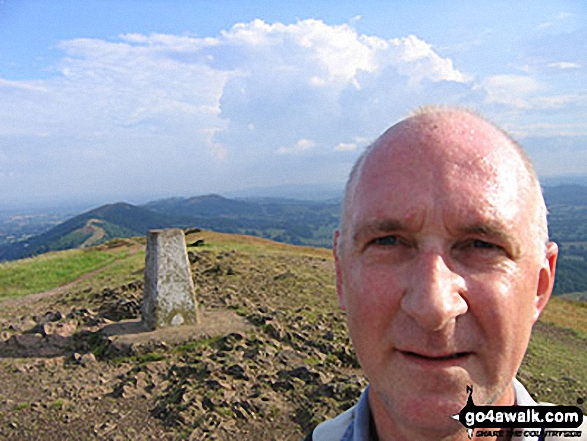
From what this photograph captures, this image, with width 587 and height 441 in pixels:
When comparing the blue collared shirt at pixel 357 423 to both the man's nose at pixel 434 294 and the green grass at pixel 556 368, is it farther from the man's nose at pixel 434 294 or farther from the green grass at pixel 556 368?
the green grass at pixel 556 368

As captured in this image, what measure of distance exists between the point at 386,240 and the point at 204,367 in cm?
782

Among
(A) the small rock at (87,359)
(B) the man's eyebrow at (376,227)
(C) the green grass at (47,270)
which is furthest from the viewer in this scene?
(C) the green grass at (47,270)

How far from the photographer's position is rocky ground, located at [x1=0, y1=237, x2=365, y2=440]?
24.2 feet

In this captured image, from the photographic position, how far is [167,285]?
436 inches

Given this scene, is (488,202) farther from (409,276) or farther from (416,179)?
(409,276)

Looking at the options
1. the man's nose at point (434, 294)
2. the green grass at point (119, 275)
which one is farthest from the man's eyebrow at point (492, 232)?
the green grass at point (119, 275)

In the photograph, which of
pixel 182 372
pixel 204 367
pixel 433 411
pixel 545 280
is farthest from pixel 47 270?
pixel 545 280

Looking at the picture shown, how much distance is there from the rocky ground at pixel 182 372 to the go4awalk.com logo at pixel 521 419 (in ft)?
18.9

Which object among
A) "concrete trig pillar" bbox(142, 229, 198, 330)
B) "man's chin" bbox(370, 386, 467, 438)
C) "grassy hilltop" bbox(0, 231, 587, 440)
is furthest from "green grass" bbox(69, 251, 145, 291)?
"man's chin" bbox(370, 386, 467, 438)

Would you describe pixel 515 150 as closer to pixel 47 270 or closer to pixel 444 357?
pixel 444 357

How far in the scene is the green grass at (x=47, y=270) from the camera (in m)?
20.4

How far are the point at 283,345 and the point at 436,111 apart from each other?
8.88 m

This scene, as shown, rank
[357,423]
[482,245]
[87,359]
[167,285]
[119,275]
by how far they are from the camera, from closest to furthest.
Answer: [482,245] → [357,423] → [87,359] → [167,285] → [119,275]

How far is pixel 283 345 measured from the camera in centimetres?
1030
